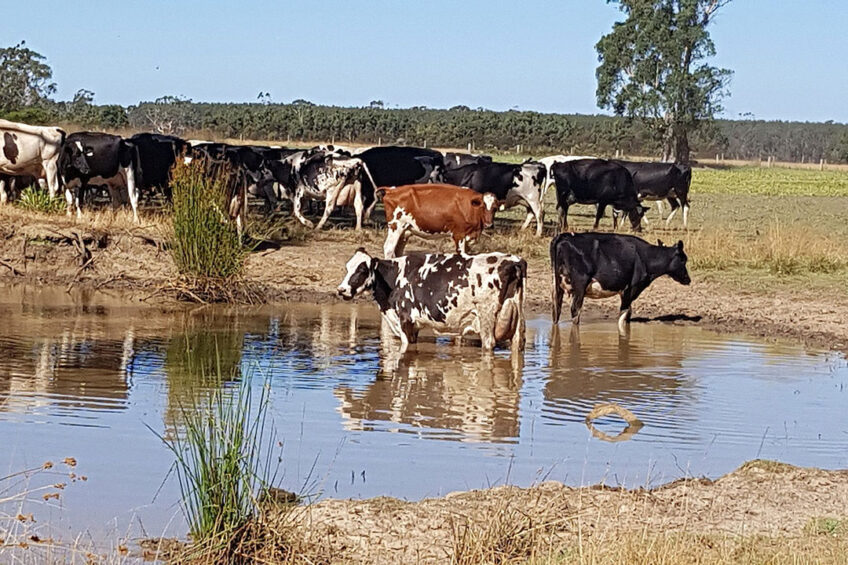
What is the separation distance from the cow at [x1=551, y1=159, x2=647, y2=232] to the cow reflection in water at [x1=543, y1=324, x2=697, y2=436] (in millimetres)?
11644

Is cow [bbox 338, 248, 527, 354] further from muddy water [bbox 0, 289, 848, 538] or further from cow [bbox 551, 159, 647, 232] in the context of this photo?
cow [bbox 551, 159, 647, 232]

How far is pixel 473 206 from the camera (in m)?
19.5

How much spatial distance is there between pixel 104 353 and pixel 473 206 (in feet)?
25.1

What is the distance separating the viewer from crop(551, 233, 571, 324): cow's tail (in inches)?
614

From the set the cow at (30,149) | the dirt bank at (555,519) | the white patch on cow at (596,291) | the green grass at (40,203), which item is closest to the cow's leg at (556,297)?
the white patch on cow at (596,291)

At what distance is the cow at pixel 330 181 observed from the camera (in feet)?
84.6

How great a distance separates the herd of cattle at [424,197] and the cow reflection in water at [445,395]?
1.44 feet

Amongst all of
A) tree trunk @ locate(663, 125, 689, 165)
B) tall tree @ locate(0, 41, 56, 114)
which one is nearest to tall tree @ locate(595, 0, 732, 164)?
tree trunk @ locate(663, 125, 689, 165)

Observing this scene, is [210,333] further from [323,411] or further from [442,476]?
[442,476]

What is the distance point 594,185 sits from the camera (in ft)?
91.9

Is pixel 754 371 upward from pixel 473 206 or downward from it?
downward

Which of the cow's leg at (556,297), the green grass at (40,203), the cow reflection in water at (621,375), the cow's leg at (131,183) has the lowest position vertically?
the cow reflection in water at (621,375)

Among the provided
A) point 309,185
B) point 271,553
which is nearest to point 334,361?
point 271,553

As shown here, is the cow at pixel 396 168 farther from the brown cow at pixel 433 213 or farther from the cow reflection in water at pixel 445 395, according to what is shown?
the cow reflection in water at pixel 445 395
